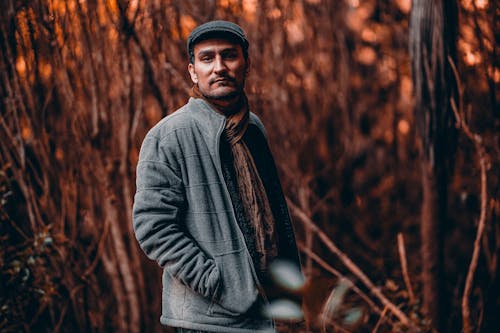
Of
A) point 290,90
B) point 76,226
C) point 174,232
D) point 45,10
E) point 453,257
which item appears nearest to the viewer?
point 174,232

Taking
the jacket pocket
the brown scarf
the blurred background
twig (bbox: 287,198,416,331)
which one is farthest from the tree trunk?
the jacket pocket

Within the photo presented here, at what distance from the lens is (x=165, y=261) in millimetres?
1951

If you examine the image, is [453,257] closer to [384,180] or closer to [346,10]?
[384,180]

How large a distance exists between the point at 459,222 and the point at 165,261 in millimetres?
4410

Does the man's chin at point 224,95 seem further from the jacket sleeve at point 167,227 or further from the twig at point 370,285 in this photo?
the twig at point 370,285

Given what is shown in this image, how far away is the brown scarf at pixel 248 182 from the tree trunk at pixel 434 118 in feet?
4.80

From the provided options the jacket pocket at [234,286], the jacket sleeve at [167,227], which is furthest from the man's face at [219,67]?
the jacket pocket at [234,286]

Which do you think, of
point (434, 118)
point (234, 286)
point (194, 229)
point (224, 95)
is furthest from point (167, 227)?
point (434, 118)

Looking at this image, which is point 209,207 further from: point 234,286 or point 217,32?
point 217,32

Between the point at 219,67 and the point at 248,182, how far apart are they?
40 centimetres

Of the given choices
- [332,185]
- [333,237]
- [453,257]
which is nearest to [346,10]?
[332,185]

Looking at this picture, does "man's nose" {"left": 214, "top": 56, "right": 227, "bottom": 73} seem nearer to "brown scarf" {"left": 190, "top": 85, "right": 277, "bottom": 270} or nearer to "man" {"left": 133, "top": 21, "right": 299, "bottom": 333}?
"man" {"left": 133, "top": 21, "right": 299, "bottom": 333}

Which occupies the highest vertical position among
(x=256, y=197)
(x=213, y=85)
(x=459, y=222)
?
(x=213, y=85)

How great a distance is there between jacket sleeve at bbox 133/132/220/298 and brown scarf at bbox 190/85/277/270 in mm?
191
